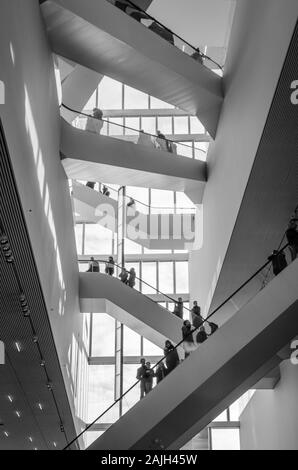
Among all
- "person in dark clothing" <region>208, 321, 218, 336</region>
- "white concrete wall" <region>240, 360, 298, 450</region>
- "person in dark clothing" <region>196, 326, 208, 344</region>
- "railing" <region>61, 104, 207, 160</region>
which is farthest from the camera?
"railing" <region>61, 104, 207, 160</region>

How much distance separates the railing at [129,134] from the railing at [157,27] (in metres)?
3.08

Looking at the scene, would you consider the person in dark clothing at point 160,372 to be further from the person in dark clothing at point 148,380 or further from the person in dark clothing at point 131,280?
the person in dark clothing at point 131,280

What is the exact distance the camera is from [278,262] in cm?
1498

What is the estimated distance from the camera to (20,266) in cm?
1507

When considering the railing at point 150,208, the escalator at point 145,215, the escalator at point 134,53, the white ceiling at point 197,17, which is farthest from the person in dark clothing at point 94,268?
the white ceiling at point 197,17

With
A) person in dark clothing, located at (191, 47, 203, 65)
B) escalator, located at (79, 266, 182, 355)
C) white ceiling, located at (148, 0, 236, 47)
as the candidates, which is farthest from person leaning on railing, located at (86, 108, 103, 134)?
white ceiling, located at (148, 0, 236, 47)

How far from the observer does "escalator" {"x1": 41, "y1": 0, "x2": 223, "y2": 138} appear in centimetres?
1788

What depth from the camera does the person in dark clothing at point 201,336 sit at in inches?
637

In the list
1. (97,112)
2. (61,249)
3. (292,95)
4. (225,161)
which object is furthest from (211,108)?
(292,95)

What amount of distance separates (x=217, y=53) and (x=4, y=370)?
59.1 ft

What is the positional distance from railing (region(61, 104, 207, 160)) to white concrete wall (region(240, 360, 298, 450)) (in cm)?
833

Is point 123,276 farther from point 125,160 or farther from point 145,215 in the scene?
point 125,160

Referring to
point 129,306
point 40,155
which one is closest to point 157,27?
point 40,155

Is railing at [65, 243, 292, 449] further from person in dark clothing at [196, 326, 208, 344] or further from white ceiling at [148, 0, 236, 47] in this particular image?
white ceiling at [148, 0, 236, 47]
